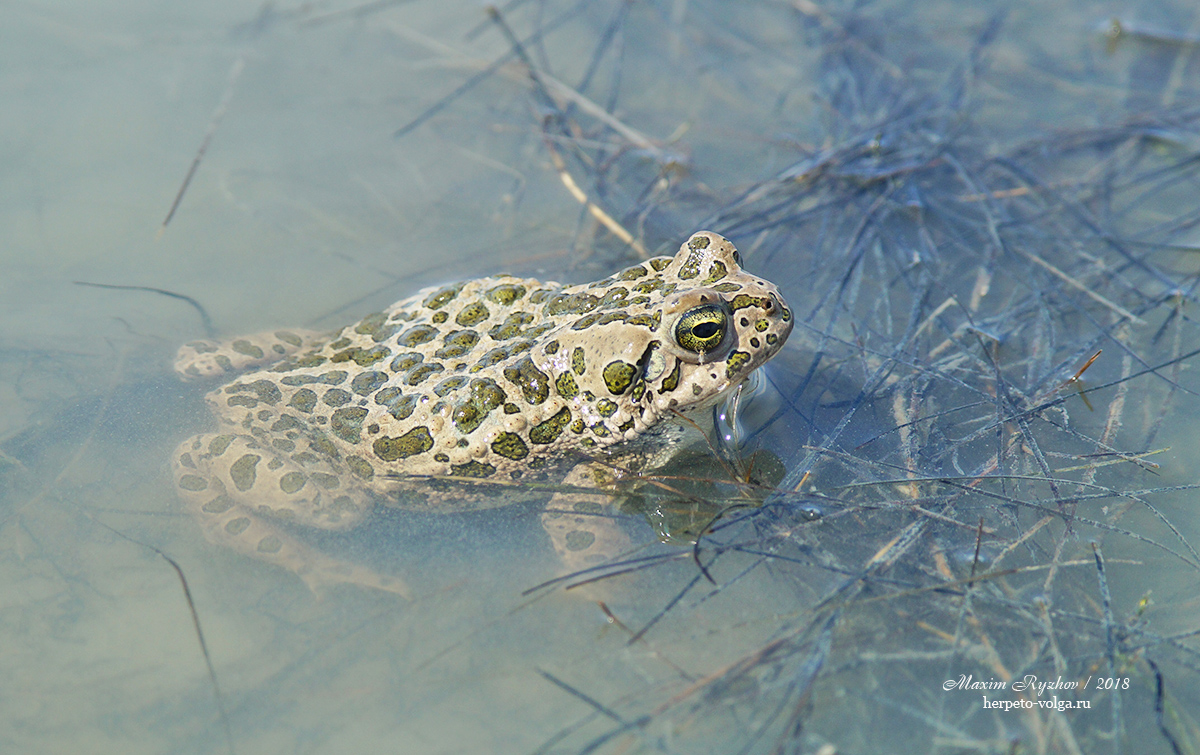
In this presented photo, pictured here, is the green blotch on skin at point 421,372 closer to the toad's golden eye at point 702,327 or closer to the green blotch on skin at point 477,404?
the green blotch on skin at point 477,404

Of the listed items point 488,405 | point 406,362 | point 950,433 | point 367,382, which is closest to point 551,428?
point 488,405

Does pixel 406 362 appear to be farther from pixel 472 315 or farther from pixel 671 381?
pixel 671 381

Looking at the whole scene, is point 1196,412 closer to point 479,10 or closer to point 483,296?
point 483,296

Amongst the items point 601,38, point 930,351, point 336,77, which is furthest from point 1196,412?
point 336,77

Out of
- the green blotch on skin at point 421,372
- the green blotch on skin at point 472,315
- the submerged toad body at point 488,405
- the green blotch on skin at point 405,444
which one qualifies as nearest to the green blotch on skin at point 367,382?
the submerged toad body at point 488,405

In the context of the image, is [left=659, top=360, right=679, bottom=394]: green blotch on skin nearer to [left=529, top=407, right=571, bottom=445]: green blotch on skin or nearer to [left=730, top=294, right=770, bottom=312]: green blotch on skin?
[left=730, top=294, right=770, bottom=312]: green blotch on skin

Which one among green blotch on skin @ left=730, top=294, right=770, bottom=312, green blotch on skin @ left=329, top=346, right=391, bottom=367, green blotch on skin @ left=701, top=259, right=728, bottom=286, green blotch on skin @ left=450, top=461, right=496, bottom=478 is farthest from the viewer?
green blotch on skin @ left=329, top=346, right=391, bottom=367

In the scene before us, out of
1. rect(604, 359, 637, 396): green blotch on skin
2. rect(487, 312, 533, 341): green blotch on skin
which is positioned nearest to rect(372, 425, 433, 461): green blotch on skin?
rect(487, 312, 533, 341): green blotch on skin

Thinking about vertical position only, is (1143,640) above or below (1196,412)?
below
